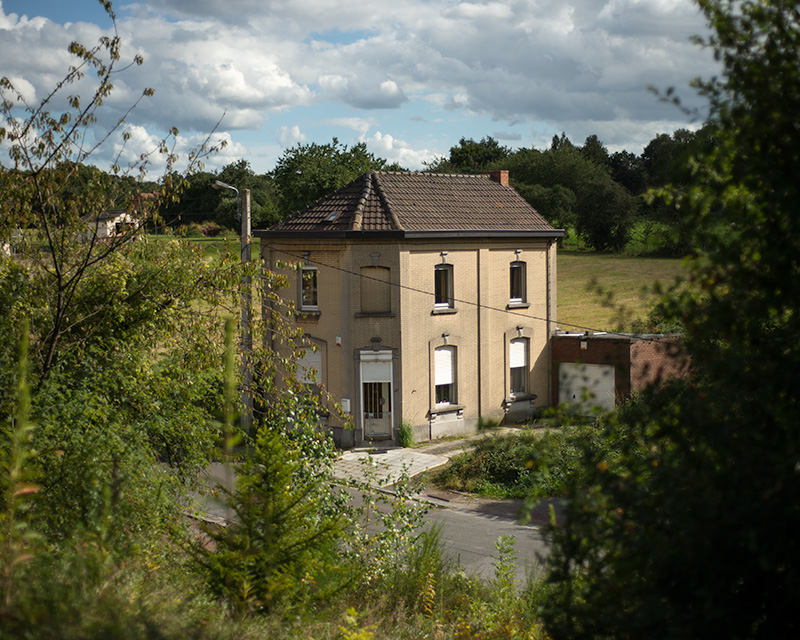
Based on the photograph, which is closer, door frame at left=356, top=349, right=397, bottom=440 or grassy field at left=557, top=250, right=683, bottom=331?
door frame at left=356, top=349, right=397, bottom=440

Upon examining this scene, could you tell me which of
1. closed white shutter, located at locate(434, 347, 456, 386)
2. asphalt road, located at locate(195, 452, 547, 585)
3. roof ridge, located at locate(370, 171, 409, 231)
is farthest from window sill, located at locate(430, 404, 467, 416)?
roof ridge, located at locate(370, 171, 409, 231)

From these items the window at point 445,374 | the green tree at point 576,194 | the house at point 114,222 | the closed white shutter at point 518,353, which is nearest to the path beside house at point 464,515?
the window at point 445,374

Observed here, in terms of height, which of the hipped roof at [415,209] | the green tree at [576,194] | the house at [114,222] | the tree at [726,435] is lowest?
the tree at [726,435]

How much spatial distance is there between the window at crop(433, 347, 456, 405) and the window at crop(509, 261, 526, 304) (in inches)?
146

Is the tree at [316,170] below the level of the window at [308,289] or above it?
above

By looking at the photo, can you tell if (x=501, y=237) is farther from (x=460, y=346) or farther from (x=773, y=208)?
(x=773, y=208)

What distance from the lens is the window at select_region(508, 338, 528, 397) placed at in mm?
28344

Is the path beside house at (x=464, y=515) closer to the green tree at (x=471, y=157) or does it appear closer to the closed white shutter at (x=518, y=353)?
the closed white shutter at (x=518, y=353)

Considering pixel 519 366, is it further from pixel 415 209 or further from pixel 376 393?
pixel 415 209

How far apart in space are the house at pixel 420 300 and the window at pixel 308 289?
0.04 m

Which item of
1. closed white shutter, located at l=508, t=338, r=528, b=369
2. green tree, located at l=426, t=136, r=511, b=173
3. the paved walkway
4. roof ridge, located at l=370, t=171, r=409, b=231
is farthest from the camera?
green tree, located at l=426, t=136, r=511, b=173

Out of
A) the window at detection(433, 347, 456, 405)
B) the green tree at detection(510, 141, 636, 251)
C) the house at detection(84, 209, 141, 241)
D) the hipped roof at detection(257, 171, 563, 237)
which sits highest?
the green tree at detection(510, 141, 636, 251)

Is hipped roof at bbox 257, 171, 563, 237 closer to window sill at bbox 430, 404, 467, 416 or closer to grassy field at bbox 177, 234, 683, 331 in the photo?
grassy field at bbox 177, 234, 683, 331

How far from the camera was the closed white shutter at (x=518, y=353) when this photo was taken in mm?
28234
